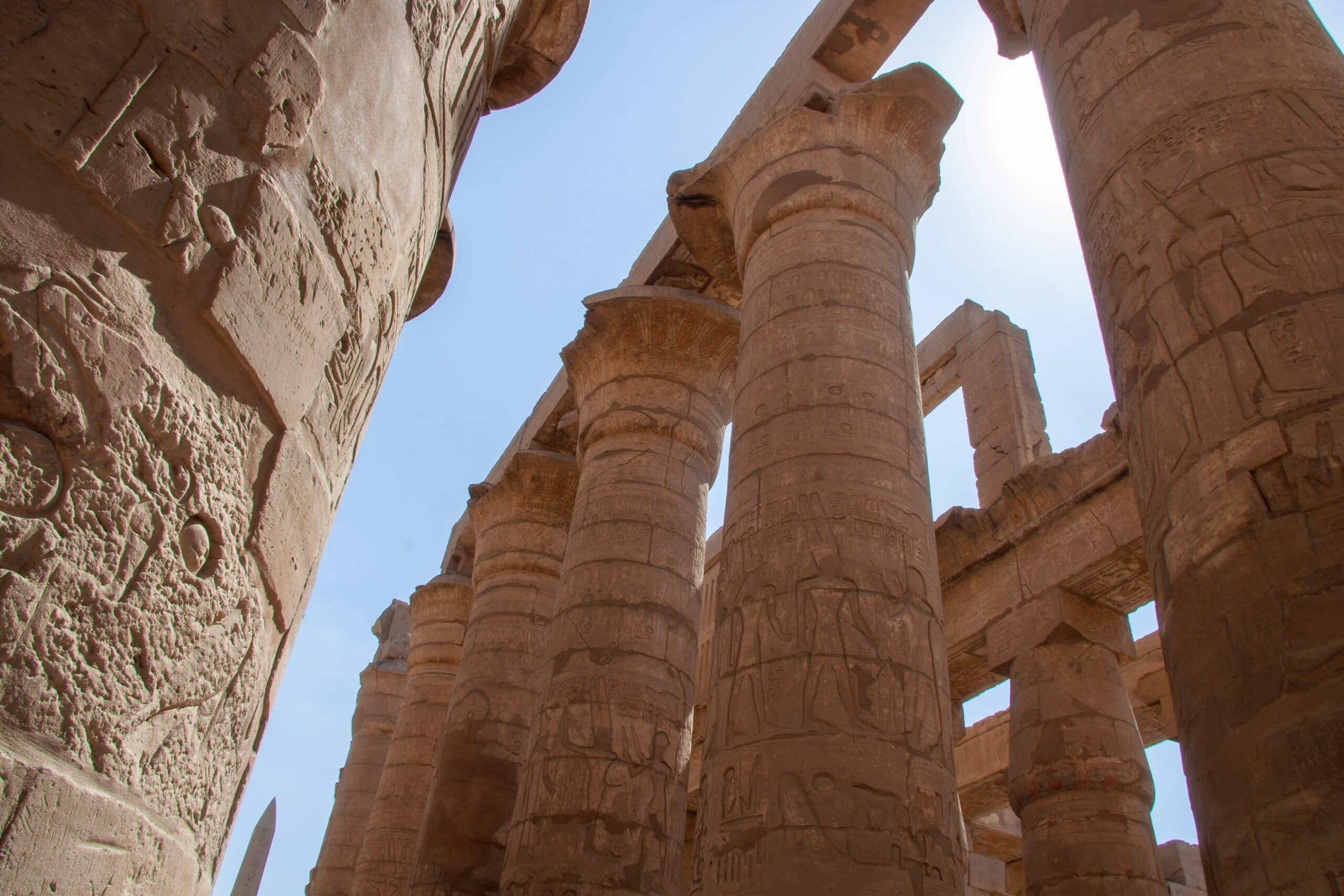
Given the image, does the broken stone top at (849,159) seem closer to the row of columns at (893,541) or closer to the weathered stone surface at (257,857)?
the row of columns at (893,541)

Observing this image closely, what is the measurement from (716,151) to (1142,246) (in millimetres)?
5294

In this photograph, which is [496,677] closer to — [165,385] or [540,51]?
[540,51]

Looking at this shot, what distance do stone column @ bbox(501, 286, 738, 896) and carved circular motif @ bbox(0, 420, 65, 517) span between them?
555cm

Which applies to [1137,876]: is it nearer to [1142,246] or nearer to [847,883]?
[847,883]

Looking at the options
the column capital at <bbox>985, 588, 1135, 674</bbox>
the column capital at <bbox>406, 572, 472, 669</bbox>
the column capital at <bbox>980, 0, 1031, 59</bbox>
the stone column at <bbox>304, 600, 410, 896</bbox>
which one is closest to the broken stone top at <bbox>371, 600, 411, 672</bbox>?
the stone column at <bbox>304, 600, 410, 896</bbox>

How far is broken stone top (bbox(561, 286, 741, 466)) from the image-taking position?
29.6 feet

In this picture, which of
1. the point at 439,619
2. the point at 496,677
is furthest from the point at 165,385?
the point at 439,619

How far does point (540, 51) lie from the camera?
13.2ft

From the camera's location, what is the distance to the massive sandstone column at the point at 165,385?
1.24 metres

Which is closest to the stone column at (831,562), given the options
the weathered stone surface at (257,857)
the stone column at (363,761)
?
the stone column at (363,761)

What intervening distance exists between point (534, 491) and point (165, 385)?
10004 mm

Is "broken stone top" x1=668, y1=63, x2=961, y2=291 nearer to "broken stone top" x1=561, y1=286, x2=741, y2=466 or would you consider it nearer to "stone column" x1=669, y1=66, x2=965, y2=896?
"stone column" x1=669, y1=66, x2=965, y2=896

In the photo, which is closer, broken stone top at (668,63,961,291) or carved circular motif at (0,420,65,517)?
carved circular motif at (0,420,65,517)

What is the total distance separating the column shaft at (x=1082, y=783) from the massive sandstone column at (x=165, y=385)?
19.9ft
